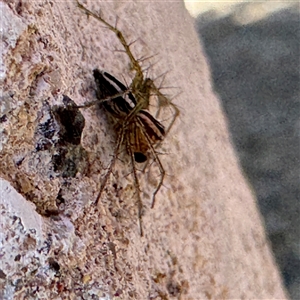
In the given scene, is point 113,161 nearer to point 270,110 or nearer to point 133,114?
point 133,114

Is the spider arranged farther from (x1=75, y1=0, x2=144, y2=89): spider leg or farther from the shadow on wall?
the shadow on wall

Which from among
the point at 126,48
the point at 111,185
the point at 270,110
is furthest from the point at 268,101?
the point at 111,185

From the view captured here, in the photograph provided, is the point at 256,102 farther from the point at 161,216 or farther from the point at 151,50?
the point at 161,216

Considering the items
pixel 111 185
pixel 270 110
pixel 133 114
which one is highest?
pixel 270 110

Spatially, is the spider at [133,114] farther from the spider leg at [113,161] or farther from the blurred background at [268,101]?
the blurred background at [268,101]

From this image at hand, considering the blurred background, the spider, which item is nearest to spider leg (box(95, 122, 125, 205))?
the spider

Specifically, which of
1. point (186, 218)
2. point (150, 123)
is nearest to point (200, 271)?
point (186, 218)
